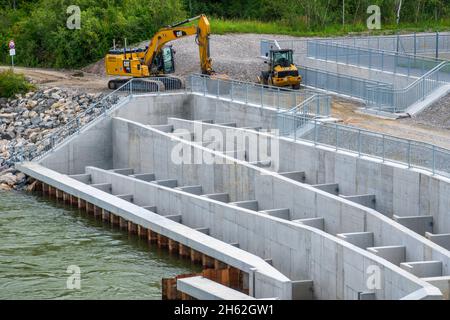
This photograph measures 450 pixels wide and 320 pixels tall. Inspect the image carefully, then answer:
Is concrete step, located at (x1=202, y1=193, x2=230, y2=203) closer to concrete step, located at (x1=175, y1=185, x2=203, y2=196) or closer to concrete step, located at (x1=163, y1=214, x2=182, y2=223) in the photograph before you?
concrete step, located at (x1=175, y1=185, x2=203, y2=196)

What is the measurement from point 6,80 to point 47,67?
868cm

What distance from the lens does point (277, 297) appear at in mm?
33812

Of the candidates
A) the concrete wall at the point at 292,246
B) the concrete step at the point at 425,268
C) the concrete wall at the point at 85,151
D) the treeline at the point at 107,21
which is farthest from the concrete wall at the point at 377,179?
the treeline at the point at 107,21

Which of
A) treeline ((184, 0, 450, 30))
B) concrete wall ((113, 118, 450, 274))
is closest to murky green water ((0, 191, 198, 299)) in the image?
concrete wall ((113, 118, 450, 274))

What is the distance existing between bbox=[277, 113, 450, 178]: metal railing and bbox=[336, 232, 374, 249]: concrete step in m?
2.80

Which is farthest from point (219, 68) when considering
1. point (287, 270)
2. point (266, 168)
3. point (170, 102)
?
point (287, 270)

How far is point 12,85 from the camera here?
197 ft

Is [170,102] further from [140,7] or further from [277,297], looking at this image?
[277,297]

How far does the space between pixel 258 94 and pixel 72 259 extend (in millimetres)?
13657

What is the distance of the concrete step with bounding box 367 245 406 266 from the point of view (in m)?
35.7

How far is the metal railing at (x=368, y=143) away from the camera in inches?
1505

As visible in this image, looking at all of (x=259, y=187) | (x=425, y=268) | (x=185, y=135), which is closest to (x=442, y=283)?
(x=425, y=268)

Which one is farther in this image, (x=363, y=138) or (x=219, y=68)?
(x=219, y=68)

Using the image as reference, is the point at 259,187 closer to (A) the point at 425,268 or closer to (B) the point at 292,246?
(B) the point at 292,246
